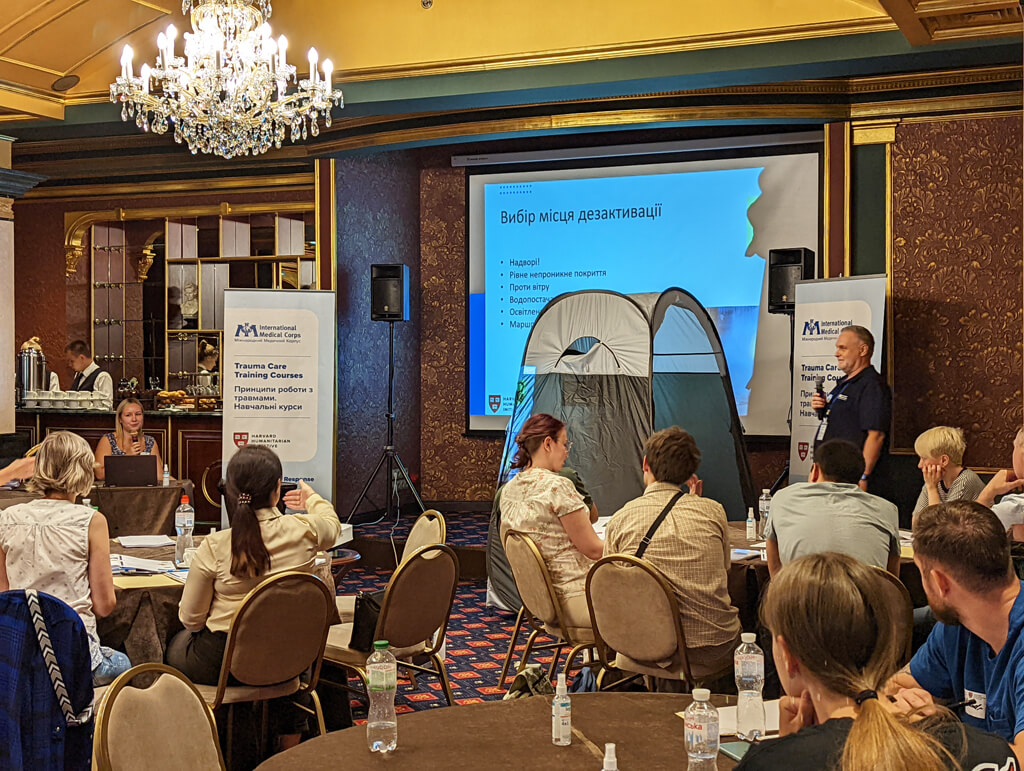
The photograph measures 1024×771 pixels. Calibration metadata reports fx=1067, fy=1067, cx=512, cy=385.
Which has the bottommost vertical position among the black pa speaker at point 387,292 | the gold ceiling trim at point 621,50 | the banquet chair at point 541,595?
the banquet chair at point 541,595

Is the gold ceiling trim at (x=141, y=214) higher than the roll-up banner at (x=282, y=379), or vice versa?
the gold ceiling trim at (x=141, y=214)

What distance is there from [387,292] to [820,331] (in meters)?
3.27

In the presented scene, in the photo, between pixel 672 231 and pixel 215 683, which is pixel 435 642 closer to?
pixel 215 683

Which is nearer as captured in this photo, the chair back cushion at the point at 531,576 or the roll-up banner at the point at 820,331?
the chair back cushion at the point at 531,576

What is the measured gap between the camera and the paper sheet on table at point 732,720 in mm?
2205

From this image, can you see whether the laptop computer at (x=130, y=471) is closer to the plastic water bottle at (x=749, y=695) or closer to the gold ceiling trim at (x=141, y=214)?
the plastic water bottle at (x=749, y=695)

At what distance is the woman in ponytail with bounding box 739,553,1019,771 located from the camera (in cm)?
146

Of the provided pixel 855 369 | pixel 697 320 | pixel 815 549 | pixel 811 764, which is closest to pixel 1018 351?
pixel 855 369

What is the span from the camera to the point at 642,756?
202 cm

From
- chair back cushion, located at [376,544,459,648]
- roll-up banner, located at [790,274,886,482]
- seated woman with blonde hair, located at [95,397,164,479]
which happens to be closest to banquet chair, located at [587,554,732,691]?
chair back cushion, located at [376,544,459,648]

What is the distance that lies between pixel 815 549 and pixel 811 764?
7.01 feet

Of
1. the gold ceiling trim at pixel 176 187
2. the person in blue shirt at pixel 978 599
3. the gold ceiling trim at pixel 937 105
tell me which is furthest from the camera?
the gold ceiling trim at pixel 176 187

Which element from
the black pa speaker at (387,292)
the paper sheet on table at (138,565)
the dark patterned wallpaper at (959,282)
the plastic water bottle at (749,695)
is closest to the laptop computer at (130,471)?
the paper sheet on table at (138,565)

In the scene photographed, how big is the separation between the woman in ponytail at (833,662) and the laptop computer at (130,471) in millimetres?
4619
